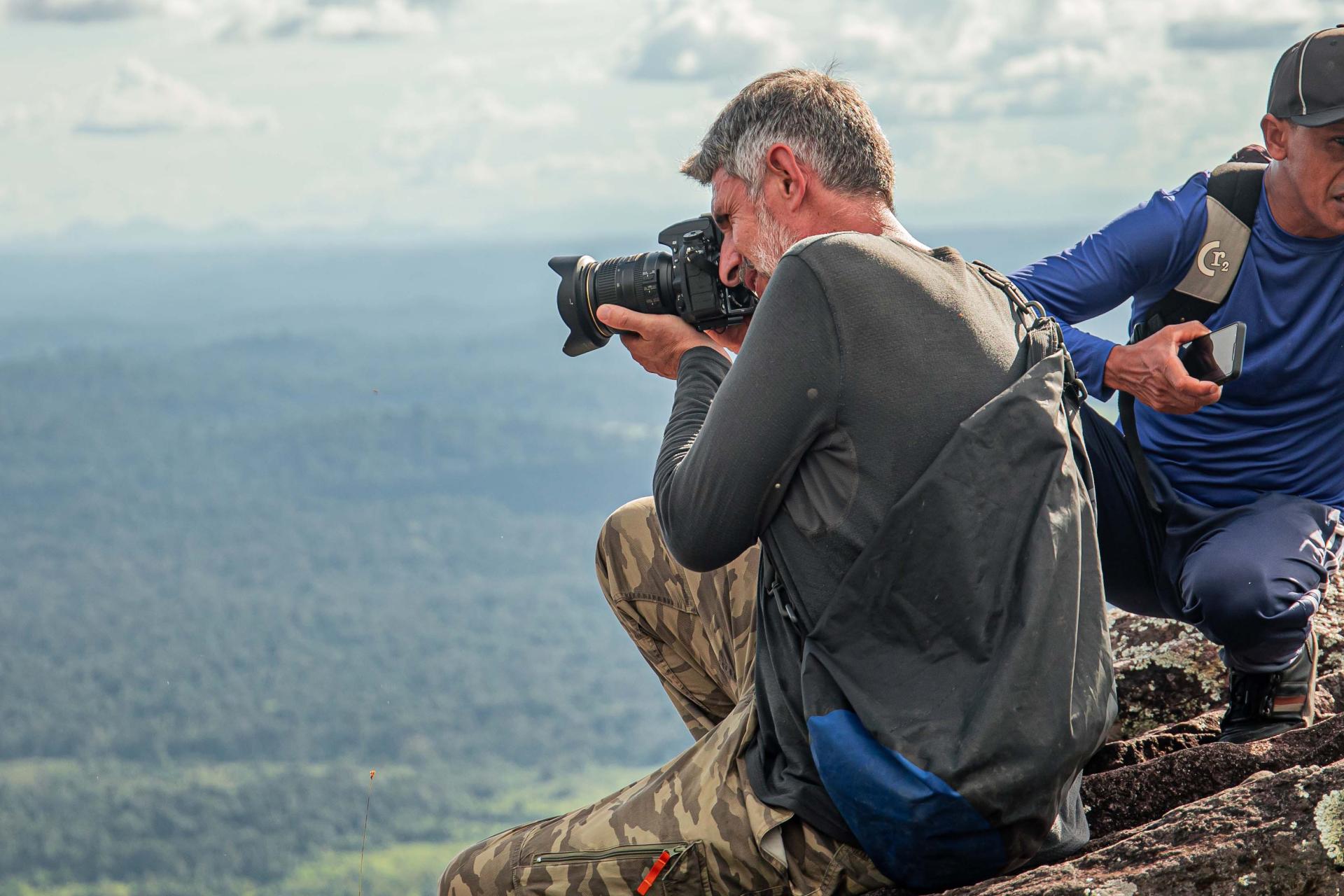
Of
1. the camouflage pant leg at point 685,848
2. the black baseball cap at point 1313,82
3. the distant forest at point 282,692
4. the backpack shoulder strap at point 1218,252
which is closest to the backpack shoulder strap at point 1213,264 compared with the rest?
the backpack shoulder strap at point 1218,252

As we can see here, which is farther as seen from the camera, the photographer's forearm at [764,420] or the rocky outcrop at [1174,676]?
the rocky outcrop at [1174,676]

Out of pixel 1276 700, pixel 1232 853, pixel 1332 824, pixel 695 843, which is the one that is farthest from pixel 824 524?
pixel 1276 700

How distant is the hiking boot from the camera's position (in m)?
3.25

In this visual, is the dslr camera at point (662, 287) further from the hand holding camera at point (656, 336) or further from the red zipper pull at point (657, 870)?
the red zipper pull at point (657, 870)

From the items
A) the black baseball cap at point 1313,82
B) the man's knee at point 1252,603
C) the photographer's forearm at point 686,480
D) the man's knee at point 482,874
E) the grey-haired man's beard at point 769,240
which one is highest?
the black baseball cap at point 1313,82

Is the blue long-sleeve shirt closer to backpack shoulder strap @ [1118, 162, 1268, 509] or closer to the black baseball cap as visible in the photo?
backpack shoulder strap @ [1118, 162, 1268, 509]

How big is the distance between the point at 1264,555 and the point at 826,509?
57.3 inches

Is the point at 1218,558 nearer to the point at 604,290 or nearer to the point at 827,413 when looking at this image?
the point at 827,413

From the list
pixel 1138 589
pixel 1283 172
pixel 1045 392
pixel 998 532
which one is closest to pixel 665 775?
pixel 998 532

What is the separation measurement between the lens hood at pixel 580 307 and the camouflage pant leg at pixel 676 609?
44 centimetres

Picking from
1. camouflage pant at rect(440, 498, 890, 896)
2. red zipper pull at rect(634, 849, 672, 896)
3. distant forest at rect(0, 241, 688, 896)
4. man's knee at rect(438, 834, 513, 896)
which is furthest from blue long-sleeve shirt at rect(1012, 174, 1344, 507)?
distant forest at rect(0, 241, 688, 896)

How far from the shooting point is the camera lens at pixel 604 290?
333cm

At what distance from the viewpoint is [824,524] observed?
2.38 m

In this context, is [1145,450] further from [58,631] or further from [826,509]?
[58,631]
